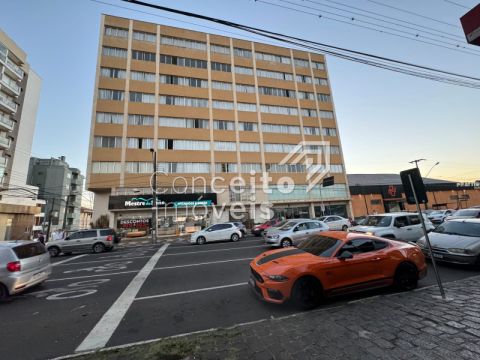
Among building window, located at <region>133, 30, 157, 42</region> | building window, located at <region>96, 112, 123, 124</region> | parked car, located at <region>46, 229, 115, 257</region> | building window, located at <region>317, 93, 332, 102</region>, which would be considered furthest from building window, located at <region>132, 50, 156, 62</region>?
building window, located at <region>317, 93, 332, 102</region>

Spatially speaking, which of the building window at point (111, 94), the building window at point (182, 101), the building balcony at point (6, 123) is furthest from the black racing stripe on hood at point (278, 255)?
the building balcony at point (6, 123)

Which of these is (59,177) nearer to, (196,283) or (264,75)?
(264,75)

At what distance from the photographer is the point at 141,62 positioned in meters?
31.9

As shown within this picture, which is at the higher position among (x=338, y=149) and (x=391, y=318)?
(x=338, y=149)

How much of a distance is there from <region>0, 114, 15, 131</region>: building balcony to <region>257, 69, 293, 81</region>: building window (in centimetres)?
3815

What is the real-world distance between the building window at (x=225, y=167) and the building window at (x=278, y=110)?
36.8ft

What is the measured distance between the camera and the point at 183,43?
1375 inches

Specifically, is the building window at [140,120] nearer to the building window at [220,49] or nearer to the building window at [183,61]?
the building window at [183,61]

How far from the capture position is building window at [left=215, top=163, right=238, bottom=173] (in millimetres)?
31573

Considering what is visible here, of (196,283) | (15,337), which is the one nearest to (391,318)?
(196,283)

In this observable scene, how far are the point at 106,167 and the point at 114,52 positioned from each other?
16922 mm

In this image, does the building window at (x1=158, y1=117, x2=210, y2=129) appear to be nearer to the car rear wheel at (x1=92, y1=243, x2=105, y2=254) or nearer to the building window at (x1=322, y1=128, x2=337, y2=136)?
the car rear wheel at (x1=92, y1=243, x2=105, y2=254)

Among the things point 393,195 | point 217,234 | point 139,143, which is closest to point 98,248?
point 217,234

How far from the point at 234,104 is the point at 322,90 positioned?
18541mm
